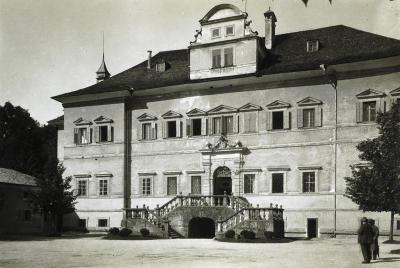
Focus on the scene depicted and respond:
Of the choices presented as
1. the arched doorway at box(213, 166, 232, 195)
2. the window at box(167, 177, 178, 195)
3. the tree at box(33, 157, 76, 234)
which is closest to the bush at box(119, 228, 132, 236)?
the window at box(167, 177, 178, 195)

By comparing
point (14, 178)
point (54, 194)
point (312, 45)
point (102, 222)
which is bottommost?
point (102, 222)

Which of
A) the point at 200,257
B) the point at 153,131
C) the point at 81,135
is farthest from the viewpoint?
the point at 81,135

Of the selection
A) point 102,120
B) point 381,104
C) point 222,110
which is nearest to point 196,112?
point 222,110

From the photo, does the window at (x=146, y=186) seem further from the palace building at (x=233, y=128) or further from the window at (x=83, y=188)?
the window at (x=83, y=188)

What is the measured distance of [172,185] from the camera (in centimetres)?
3666

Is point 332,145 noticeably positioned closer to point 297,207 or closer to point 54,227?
point 297,207

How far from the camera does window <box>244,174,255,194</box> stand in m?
34.0

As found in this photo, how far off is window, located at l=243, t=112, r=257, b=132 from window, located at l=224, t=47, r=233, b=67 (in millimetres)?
3660

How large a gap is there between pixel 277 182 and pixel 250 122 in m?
4.21

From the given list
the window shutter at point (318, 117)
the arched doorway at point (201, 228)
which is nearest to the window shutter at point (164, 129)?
the arched doorway at point (201, 228)

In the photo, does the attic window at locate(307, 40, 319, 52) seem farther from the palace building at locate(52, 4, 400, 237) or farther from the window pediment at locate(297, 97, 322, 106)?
the window pediment at locate(297, 97, 322, 106)

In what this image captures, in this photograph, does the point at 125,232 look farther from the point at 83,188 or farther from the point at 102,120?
the point at 102,120

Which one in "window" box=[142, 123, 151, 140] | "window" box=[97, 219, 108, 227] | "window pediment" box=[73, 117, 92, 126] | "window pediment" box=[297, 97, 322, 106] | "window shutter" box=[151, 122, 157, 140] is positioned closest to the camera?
"window pediment" box=[297, 97, 322, 106]

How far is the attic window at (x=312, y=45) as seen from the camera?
34.4 meters
